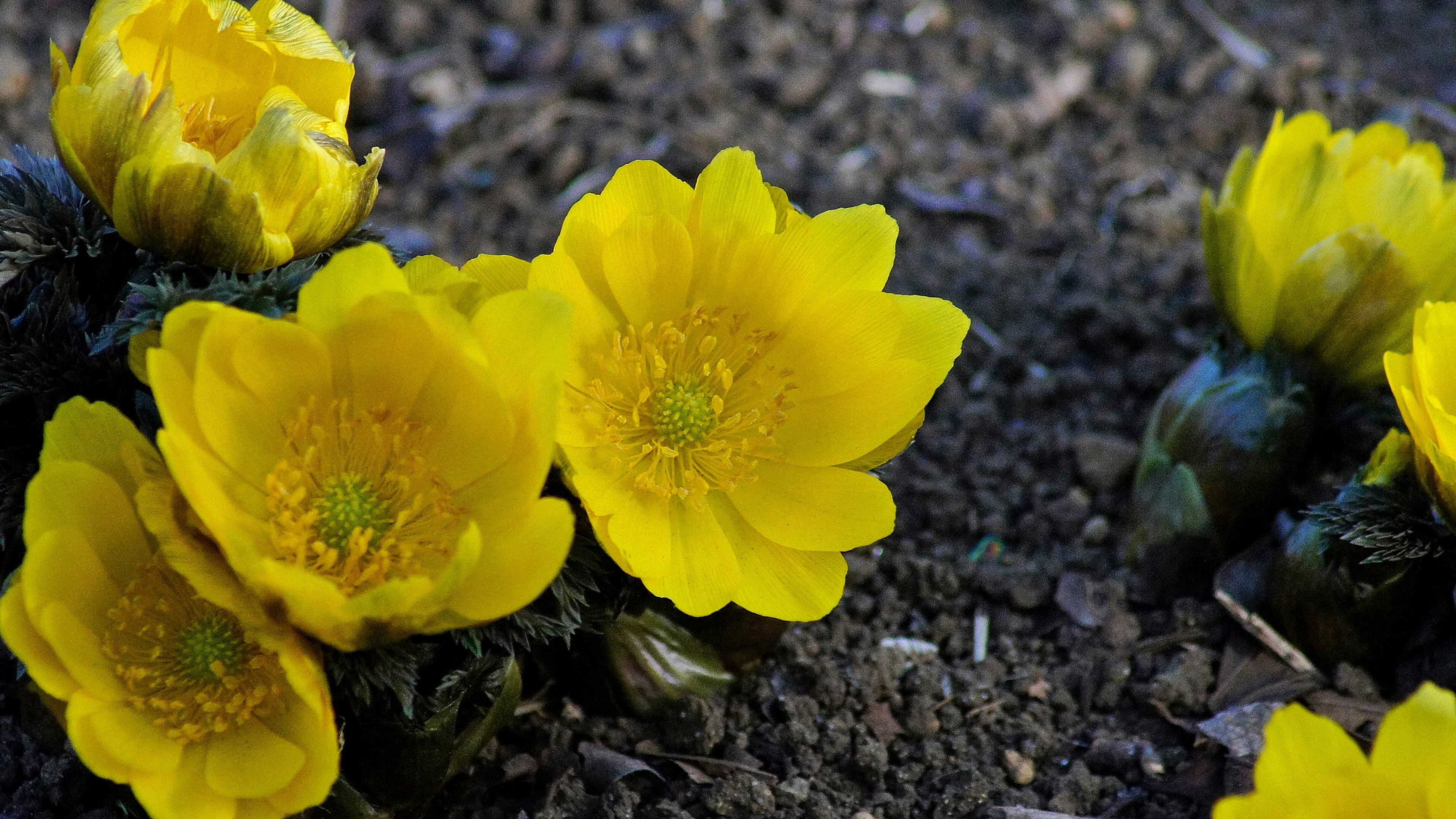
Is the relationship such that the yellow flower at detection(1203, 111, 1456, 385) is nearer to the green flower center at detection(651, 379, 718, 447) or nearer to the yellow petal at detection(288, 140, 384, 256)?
the green flower center at detection(651, 379, 718, 447)

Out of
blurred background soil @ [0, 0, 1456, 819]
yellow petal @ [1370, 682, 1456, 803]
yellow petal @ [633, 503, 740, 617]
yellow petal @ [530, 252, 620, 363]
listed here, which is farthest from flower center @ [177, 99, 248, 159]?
yellow petal @ [1370, 682, 1456, 803]

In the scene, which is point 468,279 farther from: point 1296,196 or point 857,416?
point 1296,196

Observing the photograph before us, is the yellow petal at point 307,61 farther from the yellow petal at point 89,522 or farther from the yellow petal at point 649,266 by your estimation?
the yellow petal at point 89,522

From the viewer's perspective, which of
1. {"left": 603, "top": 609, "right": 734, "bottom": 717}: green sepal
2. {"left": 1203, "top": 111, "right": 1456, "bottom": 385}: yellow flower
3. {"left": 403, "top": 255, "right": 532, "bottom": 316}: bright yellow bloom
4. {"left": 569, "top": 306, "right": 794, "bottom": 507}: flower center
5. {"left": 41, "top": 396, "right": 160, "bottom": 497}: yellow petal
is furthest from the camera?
{"left": 1203, "top": 111, "right": 1456, "bottom": 385}: yellow flower

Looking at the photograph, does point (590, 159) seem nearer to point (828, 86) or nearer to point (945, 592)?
point (828, 86)

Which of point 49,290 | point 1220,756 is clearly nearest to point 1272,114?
point 1220,756

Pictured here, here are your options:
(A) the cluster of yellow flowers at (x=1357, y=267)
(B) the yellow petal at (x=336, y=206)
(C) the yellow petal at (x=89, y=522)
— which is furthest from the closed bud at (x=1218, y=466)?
(C) the yellow petal at (x=89, y=522)

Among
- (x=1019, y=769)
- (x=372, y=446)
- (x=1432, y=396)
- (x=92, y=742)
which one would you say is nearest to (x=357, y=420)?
(x=372, y=446)
